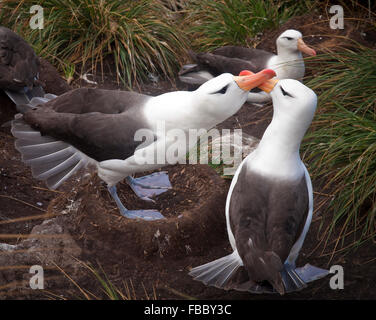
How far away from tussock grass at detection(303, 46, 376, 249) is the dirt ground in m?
0.17

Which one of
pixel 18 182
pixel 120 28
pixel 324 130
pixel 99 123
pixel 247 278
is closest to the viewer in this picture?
pixel 247 278

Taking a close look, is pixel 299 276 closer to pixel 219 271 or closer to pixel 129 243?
pixel 219 271

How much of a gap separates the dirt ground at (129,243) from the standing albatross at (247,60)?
1815mm

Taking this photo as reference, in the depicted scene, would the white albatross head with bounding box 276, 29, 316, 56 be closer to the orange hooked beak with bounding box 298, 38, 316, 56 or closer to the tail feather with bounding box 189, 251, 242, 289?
the orange hooked beak with bounding box 298, 38, 316, 56

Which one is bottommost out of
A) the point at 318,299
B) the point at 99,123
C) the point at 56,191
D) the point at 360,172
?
the point at 318,299

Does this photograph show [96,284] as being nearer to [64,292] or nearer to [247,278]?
[64,292]

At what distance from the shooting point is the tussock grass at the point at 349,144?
4297 mm

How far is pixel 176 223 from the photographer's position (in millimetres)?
4395

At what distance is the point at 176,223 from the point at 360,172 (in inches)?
58.2

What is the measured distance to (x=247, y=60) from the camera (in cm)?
674

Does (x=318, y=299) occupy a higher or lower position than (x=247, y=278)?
lower

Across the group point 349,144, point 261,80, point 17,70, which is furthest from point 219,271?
point 17,70

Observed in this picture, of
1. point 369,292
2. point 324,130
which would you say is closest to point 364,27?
point 324,130

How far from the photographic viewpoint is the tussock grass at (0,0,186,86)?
669cm
